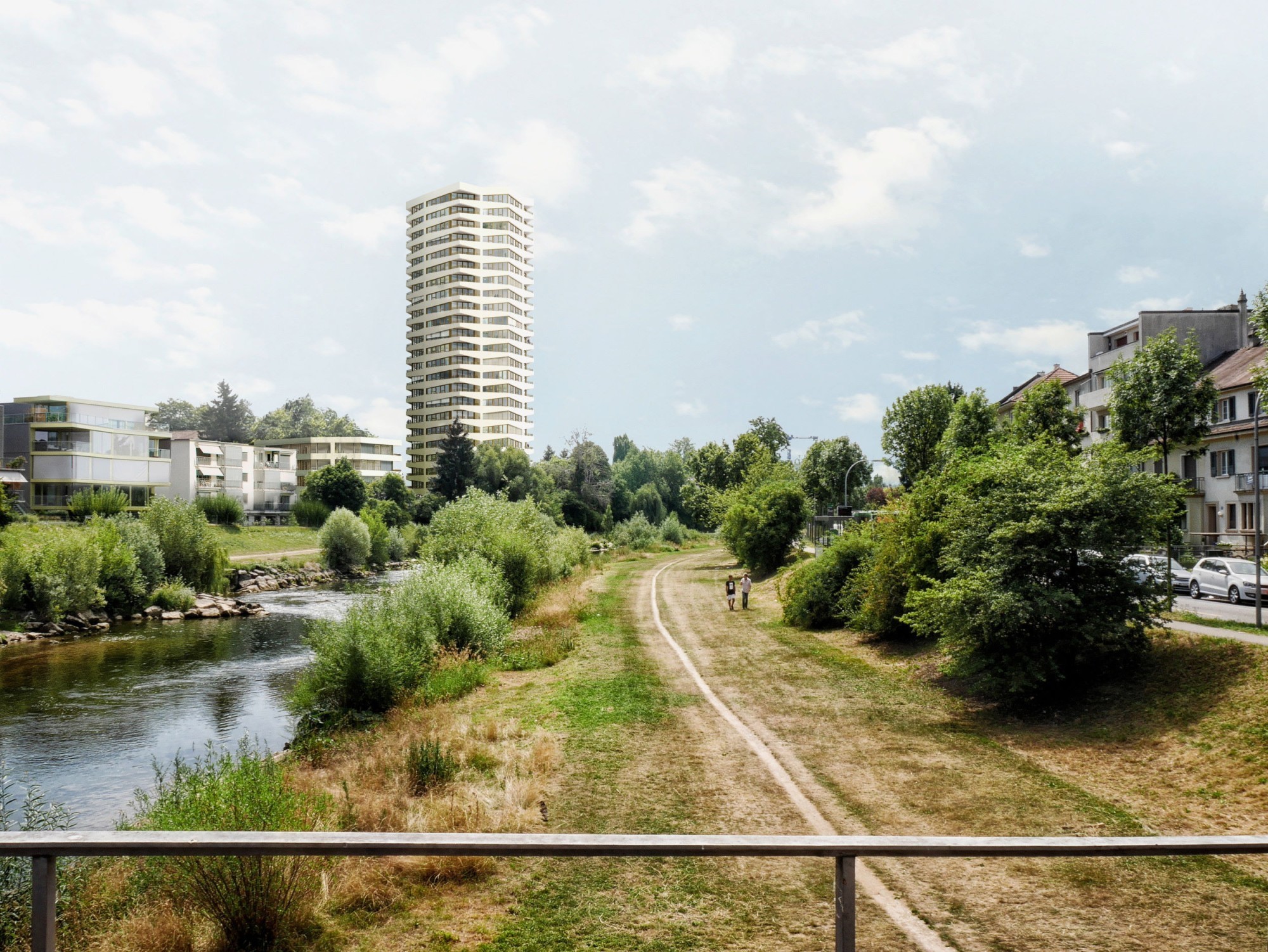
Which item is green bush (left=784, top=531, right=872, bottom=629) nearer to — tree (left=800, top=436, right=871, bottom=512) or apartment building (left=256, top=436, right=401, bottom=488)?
tree (left=800, top=436, right=871, bottom=512)

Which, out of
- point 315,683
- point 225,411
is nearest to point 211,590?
point 315,683

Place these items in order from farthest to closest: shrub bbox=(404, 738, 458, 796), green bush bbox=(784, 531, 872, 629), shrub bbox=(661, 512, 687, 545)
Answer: shrub bbox=(661, 512, 687, 545) < green bush bbox=(784, 531, 872, 629) < shrub bbox=(404, 738, 458, 796)

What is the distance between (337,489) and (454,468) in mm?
14254

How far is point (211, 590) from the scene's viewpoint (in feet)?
158

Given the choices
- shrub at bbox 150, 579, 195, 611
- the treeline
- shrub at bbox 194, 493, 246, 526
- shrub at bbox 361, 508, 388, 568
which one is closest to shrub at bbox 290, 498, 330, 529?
shrub at bbox 194, 493, 246, 526

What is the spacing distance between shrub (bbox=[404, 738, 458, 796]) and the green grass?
6034 cm

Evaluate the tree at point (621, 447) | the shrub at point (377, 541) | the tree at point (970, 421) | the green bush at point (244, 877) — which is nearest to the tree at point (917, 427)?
the tree at point (970, 421)

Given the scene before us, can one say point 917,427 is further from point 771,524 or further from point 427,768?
point 427,768

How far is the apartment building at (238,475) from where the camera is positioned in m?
86.4

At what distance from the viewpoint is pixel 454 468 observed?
99.1 meters

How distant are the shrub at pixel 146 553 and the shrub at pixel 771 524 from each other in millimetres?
32166

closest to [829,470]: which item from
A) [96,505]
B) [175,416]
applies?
[96,505]

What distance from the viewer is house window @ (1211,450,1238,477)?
154ft

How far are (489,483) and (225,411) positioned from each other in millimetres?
65622
